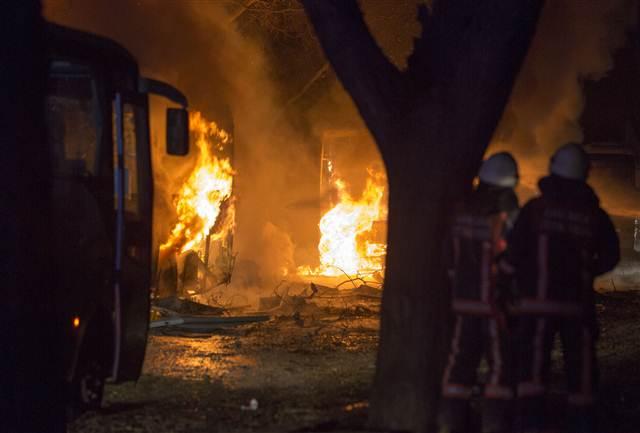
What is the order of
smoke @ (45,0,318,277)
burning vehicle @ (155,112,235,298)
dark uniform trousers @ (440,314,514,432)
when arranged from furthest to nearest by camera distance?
smoke @ (45,0,318,277)
burning vehicle @ (155,112,235,298)
dark uniform trousers @ (440,314,514,432)

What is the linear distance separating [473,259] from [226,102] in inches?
551

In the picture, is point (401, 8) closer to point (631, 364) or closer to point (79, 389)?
point (631, 364)

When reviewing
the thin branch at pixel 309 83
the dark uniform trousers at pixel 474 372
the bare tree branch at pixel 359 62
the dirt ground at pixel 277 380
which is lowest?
the dirt ground at pixel 277 380

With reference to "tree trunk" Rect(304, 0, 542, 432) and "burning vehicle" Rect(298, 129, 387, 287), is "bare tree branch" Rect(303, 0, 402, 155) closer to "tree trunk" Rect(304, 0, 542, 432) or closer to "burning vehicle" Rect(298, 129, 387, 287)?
"tree trunk" Rect(304, 0, 542, 432)

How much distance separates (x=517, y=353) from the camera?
5.63m

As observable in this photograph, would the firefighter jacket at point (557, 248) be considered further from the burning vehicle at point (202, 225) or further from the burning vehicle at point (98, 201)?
the burning vehicle at point (202, 225)

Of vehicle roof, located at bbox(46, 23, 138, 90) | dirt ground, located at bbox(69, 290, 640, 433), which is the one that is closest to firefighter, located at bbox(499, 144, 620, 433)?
dirt ground, located at bbox(69, 290, 640, 433)

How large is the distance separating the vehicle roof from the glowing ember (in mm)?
7072

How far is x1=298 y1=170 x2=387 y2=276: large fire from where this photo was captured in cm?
2192

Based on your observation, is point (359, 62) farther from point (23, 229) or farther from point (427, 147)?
point (23, 229)

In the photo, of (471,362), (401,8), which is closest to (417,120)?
(471,362)

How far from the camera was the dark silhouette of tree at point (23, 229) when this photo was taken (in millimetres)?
5102

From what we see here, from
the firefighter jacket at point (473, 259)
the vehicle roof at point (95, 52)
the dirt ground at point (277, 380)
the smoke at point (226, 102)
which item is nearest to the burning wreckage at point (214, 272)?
the smoke at point (226, 102)

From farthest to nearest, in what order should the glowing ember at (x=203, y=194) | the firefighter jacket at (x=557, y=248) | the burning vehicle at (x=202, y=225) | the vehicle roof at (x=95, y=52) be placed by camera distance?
the glowing ember at (x=203, y=194) → the burning vehicle at (x=202, y=225) → the vehicle roof at (x=95, y=52) → the firefighter jacket at (x=557, y=248)
